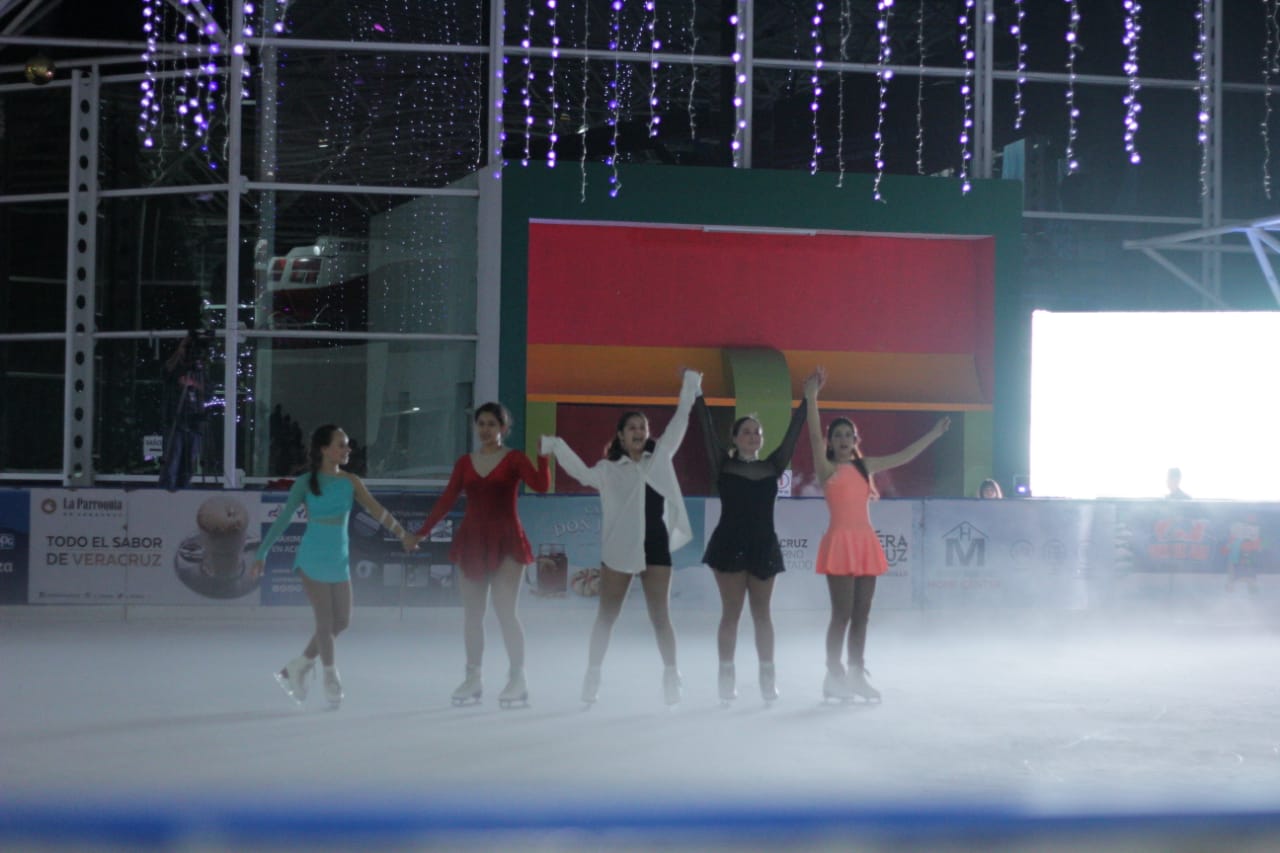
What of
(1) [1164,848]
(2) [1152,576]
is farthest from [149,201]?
(1) [1164,848]

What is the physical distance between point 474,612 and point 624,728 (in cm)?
109

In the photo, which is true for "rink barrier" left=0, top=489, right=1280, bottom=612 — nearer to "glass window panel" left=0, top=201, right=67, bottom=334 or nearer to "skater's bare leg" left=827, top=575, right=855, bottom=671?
"skater's bare leg" left=827, top=575, right=855, bottom=671

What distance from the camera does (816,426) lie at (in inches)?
336

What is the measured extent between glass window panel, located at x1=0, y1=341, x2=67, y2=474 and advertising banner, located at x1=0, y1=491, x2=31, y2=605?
613cm

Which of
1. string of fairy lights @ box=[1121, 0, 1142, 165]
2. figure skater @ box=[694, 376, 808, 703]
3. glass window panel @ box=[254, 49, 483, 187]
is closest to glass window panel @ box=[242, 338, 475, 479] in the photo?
glass window panel @ box=[254, 49, 483, 187]

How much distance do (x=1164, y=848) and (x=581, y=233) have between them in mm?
13117

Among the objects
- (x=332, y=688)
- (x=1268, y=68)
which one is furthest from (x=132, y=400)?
(x=1268, y=68)

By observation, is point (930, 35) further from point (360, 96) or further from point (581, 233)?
point (360, 96)

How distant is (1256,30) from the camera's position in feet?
63.8

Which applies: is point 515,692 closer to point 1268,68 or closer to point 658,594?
point 658,594

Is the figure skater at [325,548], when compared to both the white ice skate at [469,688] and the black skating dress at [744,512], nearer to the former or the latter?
the white ice skate at [469,688]

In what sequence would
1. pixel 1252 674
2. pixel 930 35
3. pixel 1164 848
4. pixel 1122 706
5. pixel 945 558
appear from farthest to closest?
pixel 930 35, pixel 945 558, pixel 1252 674, pixel 1122 706, pixel 1164 848

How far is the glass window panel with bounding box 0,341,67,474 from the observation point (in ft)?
61.7

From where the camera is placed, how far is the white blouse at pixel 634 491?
825cm
